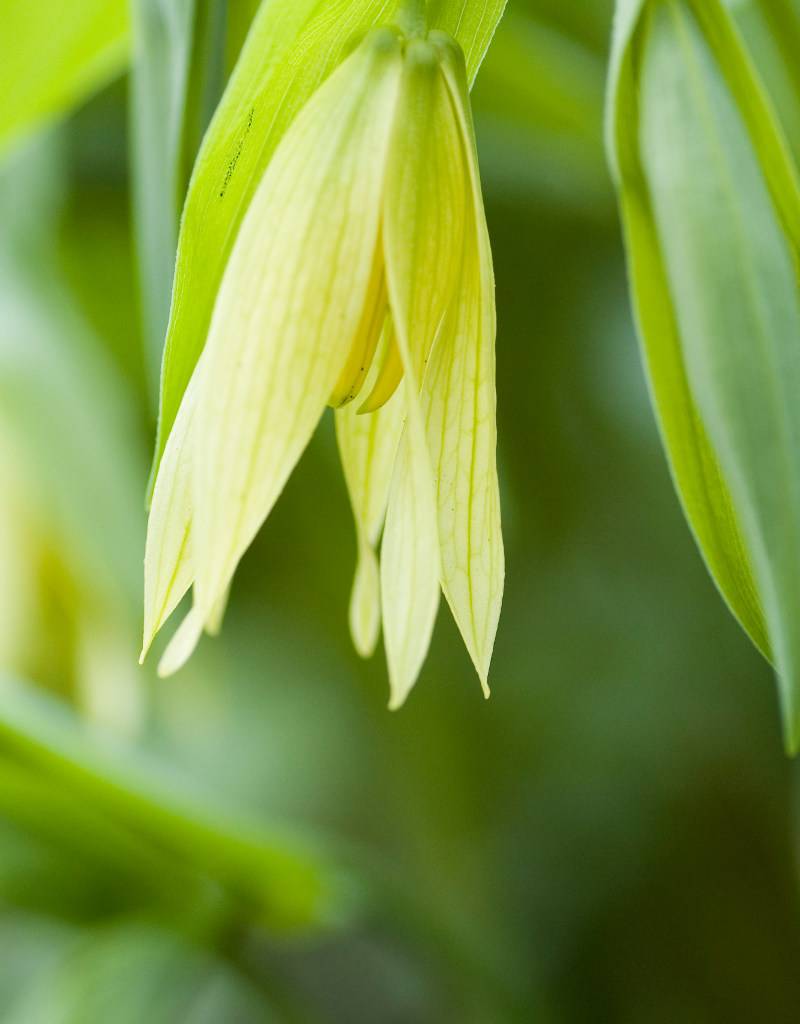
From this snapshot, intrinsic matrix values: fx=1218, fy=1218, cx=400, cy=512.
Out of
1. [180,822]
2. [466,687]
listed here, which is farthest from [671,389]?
[466,687]

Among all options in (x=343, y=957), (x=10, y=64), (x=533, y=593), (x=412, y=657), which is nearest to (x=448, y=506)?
(x=412, y=657)

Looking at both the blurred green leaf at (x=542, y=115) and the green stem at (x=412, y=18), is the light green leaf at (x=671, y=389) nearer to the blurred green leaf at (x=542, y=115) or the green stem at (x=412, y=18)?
the green stem at (x=412, y=18)

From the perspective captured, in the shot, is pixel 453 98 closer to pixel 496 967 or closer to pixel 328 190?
pixel 328 190

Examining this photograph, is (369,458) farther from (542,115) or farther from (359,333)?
(542,115)

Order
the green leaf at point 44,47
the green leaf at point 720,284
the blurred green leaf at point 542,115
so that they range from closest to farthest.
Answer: the green leaf at point 720,284 < the green leaf at point 44,47 < the blurred green leaf at point 542,115

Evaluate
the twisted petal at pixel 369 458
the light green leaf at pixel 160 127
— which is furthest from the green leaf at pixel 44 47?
the twisted petal at pixel 369 458

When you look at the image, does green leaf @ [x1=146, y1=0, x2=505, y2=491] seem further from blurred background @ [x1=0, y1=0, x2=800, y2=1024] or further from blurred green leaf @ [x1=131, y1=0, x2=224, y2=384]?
blurred background @ [x1=0, y1=0, x2=800, y2=1024]
